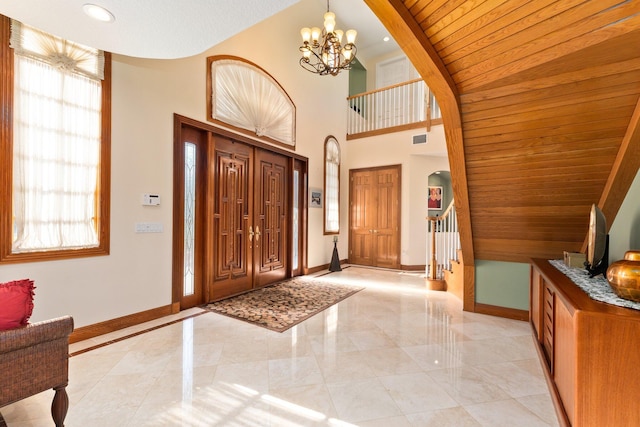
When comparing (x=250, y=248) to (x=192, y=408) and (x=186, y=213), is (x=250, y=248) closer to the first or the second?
(x=186, y=213)

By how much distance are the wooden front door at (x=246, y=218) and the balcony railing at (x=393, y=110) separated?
275 centimetres

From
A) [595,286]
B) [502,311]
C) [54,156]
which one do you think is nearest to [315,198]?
[502,311]

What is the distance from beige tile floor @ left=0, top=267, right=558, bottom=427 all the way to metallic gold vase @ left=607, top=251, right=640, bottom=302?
2.89 feet

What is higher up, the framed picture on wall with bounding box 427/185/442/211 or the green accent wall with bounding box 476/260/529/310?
the framed picture on wall with bounding box 427/185/442/211

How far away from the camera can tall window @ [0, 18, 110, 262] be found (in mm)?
2223

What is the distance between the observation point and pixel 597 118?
2096 mm

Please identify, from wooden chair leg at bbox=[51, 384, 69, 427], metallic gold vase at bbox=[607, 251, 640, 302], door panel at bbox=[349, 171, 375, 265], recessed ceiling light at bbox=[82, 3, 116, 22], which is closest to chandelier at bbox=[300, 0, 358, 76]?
recessed ceiling light at bbox=[82, 3, 116, 22]

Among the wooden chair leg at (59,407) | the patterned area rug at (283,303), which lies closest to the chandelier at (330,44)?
the patterned area rug at (283,303)

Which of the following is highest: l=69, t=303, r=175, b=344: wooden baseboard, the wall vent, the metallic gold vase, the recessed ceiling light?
the wall vent

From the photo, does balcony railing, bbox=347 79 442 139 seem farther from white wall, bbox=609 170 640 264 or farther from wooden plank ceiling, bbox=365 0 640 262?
white wall, bbox=609 170 640 264

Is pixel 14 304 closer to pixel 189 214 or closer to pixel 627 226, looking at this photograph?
pixel 189 214

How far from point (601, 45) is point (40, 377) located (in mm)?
3686

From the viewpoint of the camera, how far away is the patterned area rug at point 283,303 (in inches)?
128

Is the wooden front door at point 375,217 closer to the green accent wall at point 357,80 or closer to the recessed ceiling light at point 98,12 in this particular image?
the green accent wall at point 357,80
